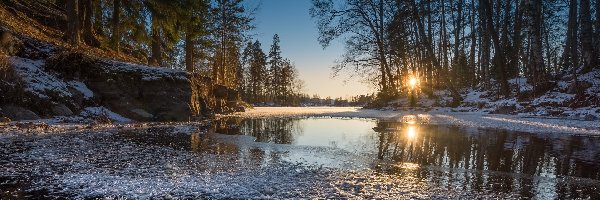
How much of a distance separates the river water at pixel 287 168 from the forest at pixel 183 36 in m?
10.5

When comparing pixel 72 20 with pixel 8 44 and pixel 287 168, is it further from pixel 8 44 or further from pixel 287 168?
pixel 287 168

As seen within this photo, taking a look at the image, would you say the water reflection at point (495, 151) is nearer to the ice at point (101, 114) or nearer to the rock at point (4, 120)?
the ice at point (101, 114)

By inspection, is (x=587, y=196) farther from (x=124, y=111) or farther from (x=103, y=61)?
(x=103, y=61)

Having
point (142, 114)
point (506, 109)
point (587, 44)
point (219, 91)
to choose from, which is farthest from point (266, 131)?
point (587, 44)

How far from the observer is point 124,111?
42.5 ft

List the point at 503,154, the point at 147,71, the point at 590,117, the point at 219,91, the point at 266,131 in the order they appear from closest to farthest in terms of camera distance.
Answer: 1. the point at 503,154
2. the point at 266,131
3. the point at 590,117
4. the point at 147,71
5. the point at 219,91

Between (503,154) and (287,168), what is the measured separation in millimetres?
4348

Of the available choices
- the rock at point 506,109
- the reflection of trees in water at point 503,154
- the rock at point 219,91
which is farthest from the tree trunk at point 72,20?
the rock at point 506,109

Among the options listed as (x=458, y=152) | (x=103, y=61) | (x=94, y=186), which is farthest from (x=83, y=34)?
(x=458, y=152)

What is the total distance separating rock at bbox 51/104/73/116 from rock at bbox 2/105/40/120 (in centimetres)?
64

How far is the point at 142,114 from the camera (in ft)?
43.1

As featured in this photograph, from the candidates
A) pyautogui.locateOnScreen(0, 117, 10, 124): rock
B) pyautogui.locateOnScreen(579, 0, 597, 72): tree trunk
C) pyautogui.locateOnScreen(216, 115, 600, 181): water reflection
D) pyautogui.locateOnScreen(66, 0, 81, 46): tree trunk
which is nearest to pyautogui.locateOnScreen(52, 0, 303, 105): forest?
pyautogui.locateOnScreen(66, 0, 81, 46): tree trunk

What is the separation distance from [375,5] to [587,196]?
25745 mm

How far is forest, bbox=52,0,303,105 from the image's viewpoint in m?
17.7
